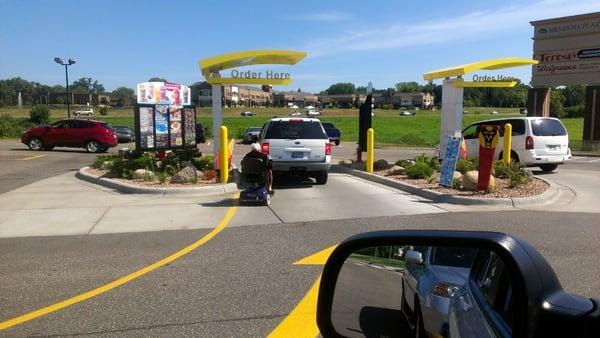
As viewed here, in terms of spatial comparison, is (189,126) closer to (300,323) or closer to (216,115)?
(216,115)

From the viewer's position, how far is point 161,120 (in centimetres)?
1647

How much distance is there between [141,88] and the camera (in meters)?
17.7

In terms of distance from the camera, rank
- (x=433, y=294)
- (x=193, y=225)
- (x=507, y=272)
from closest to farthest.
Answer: (x=507, y=272) < (x=433, y=294) < (x=193, y=225)

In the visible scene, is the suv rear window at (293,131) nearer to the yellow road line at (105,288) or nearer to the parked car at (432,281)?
the yellow road line at (105,288)

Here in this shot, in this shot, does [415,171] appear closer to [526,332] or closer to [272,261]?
[272,261]

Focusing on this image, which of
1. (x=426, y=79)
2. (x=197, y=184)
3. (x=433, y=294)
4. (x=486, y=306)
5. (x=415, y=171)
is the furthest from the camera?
(x=426, y=79)

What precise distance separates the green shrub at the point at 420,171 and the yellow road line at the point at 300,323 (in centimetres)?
938

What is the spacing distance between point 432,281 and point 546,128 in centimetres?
1595

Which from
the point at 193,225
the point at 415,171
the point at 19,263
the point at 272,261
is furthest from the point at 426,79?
the point at 19,263

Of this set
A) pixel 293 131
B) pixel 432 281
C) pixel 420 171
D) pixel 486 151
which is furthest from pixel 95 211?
pixel 432 281

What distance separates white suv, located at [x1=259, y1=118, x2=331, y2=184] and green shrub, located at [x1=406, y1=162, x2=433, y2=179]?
2268 mm

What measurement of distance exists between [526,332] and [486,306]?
1.42ft

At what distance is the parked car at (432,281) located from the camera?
221 centimetres

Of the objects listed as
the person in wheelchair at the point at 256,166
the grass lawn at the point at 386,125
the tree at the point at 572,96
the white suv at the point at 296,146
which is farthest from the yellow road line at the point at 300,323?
the tree at the point at 572,96
